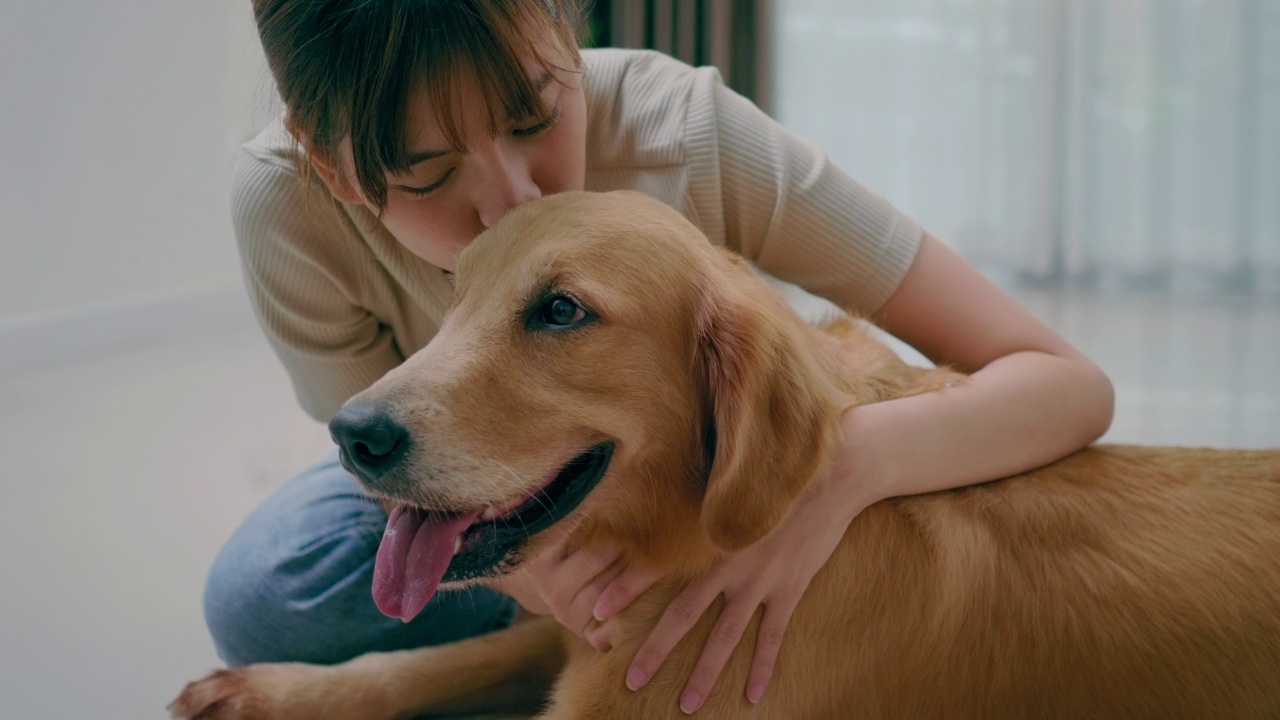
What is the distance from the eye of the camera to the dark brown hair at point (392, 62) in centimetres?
128

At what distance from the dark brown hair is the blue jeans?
2.47ft

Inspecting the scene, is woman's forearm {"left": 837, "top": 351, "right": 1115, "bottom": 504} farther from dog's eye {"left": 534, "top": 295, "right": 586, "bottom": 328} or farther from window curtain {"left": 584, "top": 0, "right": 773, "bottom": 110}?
window curtain {"left": 584, "top": 0, "right": 773, "bottom": 110}

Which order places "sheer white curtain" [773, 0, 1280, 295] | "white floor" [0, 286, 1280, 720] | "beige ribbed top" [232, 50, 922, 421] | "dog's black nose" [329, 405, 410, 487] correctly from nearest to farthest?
"dog's black nose" [329, 405, 410, 487] → "beige ribbed top" [232, 50, 922, 421] → "white floor" [0, 286, 1280, 720] → "sheer white curtain" [773, 0, 1280, 295]

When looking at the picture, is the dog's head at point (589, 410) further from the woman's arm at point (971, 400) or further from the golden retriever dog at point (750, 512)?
the woman's arm at point (971, 400)

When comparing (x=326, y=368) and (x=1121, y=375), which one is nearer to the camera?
(x=326, y=368)

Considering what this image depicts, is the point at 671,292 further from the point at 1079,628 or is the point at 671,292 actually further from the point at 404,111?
the point at 1079,628

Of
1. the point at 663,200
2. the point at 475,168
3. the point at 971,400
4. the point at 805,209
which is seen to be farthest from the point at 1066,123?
the point at 475,168

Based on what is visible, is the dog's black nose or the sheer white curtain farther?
the sheer white curtain

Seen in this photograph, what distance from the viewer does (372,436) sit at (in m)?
1.11

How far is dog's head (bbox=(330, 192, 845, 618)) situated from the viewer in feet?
3.79

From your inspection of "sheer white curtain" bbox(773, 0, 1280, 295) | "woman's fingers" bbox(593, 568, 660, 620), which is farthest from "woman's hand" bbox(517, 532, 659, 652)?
"sheer white curtain" bbox(773, 0, 1280, 295)

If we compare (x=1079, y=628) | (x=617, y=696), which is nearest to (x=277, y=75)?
(x=617, y=696)

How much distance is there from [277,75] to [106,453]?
7.58ft

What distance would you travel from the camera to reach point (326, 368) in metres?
1.93
